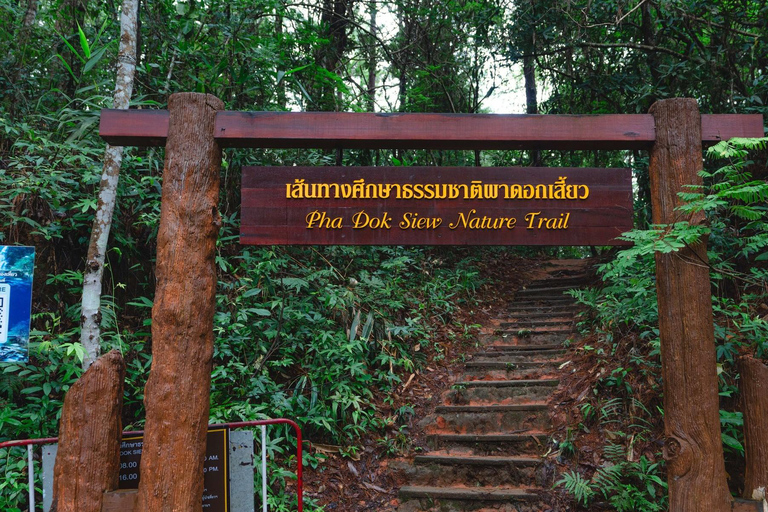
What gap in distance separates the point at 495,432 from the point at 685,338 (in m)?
2.66

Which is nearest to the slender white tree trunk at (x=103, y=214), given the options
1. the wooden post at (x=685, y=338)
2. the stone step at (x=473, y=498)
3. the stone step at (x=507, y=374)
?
the stone step at (x=473, y=498)

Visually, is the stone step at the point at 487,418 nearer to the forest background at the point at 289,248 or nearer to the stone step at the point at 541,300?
the forest background at the point at 289,248

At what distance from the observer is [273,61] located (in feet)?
22.3

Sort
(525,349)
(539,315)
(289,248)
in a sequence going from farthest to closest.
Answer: (539,315) → (289,248) → (525,349)

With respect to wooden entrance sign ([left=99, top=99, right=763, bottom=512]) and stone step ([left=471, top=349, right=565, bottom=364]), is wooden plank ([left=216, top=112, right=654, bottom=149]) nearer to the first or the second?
wooden entrance sign ([left=99, top=99, right=763, bottom=512])

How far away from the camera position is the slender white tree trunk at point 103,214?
14.7ft

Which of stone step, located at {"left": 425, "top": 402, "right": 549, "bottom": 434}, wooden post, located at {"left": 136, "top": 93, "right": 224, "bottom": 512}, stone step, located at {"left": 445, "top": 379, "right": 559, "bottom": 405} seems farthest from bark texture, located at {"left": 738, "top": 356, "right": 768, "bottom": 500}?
wooden post, located at {"left": 136, "top": 93, "right": 224, "bottom": 512}

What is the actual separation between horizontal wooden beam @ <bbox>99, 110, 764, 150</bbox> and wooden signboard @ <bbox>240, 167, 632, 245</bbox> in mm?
188

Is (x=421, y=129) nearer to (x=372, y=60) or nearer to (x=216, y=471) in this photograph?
(x=216, y=471)

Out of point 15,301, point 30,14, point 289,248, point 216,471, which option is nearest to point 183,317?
point 216,471

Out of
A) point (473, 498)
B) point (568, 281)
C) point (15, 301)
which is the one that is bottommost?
point (473, 498)

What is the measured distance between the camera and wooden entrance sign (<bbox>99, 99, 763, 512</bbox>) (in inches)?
121

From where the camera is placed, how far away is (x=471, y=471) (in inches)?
194

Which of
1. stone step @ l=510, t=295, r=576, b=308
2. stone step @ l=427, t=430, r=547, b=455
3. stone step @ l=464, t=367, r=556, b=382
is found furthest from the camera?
stone step @ l=510, t=295, r=576, b=308
